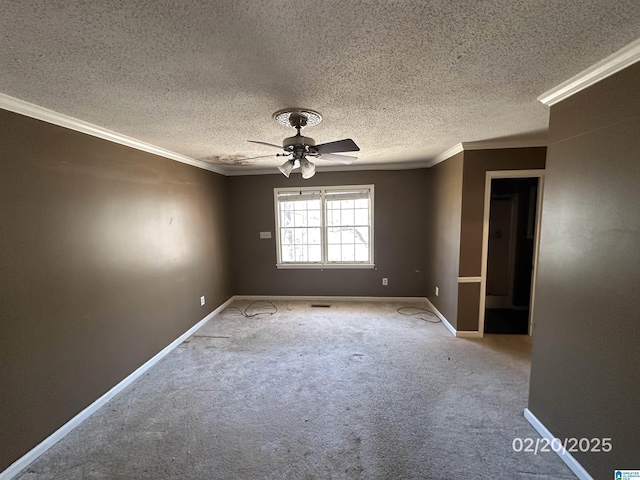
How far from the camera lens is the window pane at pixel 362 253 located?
16.0ft

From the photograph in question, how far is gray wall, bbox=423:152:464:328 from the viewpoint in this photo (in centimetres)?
347

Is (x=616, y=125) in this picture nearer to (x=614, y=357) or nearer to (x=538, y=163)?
(x=614, y=357)

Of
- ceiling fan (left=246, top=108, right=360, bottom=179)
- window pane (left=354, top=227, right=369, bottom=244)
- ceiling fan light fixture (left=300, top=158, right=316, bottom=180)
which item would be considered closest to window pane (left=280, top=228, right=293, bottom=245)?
window pane (left=354, top=227, right=369, bottom=244)

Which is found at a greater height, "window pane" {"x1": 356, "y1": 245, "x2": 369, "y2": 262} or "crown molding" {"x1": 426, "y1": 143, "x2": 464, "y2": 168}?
"crown molding" {"x1": 426, "y1": 143, "x2": 464, "y2": 168}

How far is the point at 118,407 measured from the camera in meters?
2.32

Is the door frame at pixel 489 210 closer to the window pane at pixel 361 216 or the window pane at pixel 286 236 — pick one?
the window pane at pixel 361 216

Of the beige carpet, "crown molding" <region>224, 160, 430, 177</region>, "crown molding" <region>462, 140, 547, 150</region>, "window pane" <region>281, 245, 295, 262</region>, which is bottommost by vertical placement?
the beige carpet

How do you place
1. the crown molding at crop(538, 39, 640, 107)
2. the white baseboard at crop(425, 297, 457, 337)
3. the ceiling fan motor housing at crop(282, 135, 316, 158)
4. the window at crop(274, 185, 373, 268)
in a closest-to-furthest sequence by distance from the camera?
the crown molding at crop(538, 39, 640, 107), the ceiling fan motor housing at crop(282, 135, 316, 158), the white baseboard at crop(425, 297, 457, 337), the window at crop(274, 185, 373, 268)

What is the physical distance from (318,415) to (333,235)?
3135 mm

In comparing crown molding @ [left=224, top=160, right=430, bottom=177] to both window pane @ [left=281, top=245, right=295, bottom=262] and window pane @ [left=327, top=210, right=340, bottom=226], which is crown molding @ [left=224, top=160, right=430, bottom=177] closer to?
window pane @ [left=327, top=210, right=340, bottom=226]

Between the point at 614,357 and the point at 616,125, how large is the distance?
1.21 metres

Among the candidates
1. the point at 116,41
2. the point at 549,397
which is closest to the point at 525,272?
the point at 549,397

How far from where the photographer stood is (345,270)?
4902mm

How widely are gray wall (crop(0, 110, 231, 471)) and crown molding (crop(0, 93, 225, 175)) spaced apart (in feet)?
0.15
